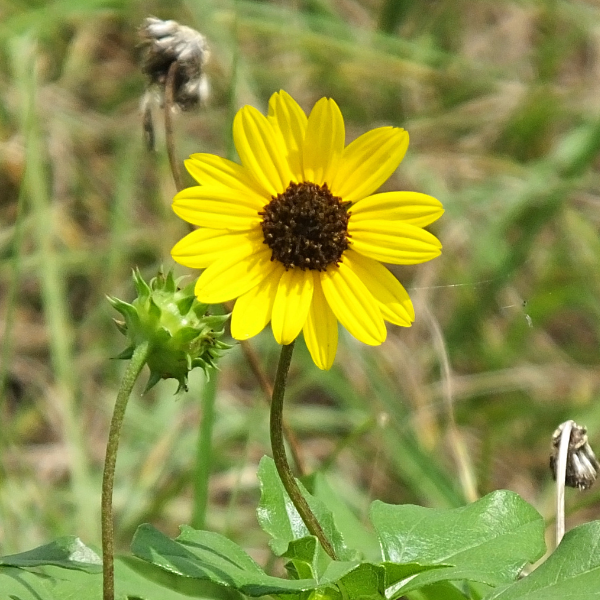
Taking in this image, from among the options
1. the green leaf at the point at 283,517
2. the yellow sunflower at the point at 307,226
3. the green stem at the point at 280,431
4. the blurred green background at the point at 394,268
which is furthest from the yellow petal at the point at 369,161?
the blurred green background at the point at 394,268

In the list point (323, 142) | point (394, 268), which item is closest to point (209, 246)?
point (323, 142)

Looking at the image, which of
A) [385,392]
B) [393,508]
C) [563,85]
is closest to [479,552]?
[393,508]

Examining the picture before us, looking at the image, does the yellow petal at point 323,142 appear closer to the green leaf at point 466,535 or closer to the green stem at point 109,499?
the green stem at point 109,499

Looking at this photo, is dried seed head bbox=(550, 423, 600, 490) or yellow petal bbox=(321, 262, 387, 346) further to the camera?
dried seed head bbox=(550, 423, 600, 490)

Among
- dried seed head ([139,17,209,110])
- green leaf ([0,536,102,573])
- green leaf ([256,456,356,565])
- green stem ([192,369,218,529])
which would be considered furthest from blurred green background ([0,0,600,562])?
green leaf ([0,536,102,573])

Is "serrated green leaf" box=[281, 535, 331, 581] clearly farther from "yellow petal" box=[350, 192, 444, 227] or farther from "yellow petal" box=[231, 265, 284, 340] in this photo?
"yellow petal" box=[350, 192, 444, 227]

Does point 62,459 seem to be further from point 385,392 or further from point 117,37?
point 117,37
